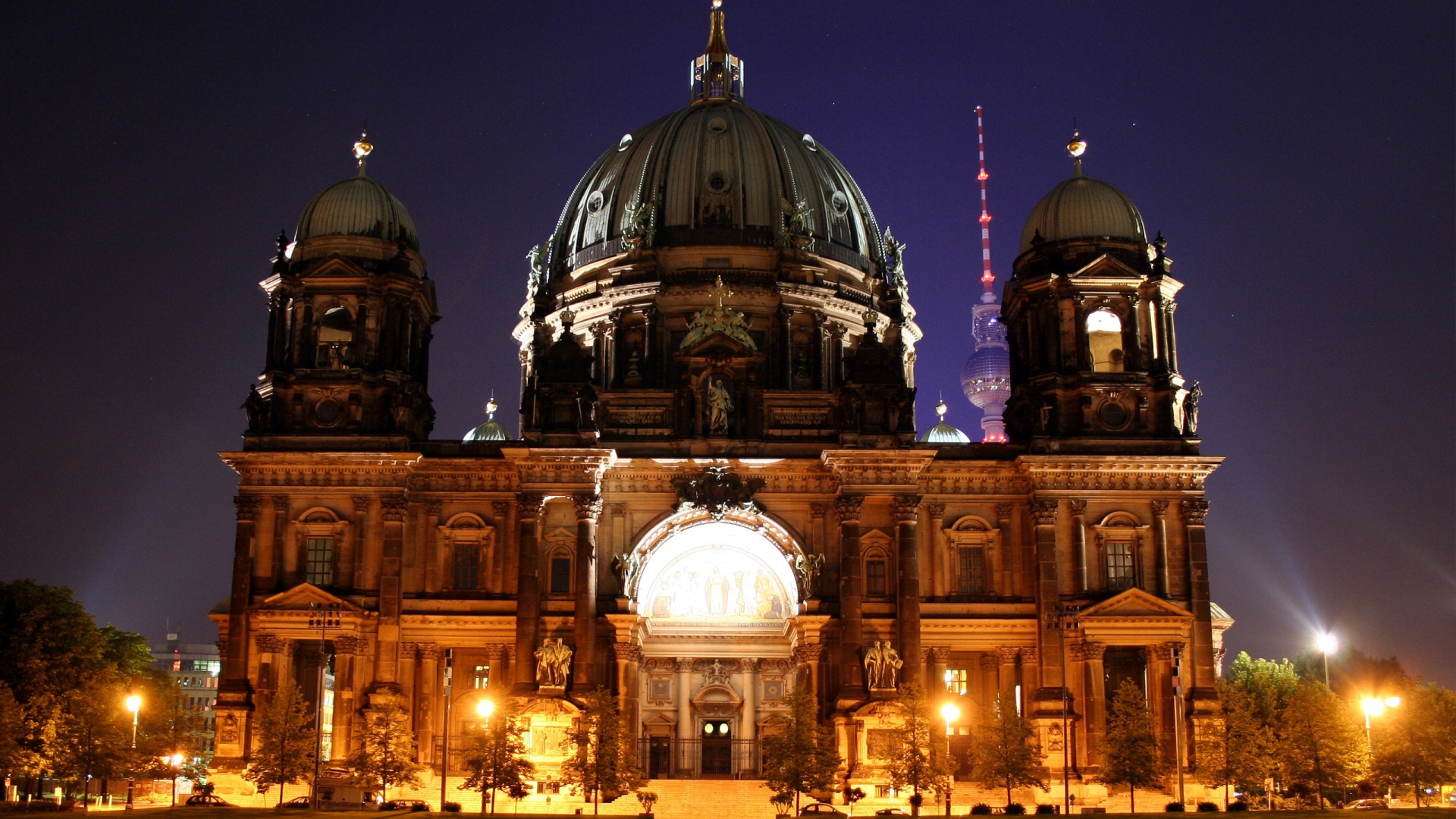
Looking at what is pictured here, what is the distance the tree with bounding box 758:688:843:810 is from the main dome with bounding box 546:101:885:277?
3050 centimetres

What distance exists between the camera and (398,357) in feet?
243

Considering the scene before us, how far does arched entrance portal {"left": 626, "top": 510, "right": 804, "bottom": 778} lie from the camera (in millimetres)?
78562

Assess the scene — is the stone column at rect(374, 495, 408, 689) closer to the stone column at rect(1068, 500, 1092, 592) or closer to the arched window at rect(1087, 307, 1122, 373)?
the stone column at rect(1068, 500, 1092, 592)

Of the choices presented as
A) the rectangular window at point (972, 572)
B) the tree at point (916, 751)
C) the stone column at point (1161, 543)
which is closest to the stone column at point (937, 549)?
the rectangular window at point (972, 572)

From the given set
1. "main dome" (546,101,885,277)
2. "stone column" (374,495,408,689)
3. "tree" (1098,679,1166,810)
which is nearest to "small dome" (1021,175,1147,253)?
"main dome" (546,101,885,277)

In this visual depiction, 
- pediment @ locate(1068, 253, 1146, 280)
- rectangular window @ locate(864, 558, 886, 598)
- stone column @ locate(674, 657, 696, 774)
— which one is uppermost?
pediment @ locate(1068, 253, 1146, 280)

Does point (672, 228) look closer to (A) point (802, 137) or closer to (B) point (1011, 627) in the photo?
(A) point (802, 137)

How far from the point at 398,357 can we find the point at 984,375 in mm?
123191

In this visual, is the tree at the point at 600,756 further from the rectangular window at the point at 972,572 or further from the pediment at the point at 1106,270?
the pediment at the point at 1106,270

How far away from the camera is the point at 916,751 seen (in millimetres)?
60719

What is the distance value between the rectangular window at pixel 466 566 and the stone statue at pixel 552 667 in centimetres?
601

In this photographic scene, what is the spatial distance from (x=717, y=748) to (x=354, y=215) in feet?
99.1

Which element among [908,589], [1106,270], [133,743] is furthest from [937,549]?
[133,743]

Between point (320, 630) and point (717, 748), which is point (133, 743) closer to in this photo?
point (320, 630)
